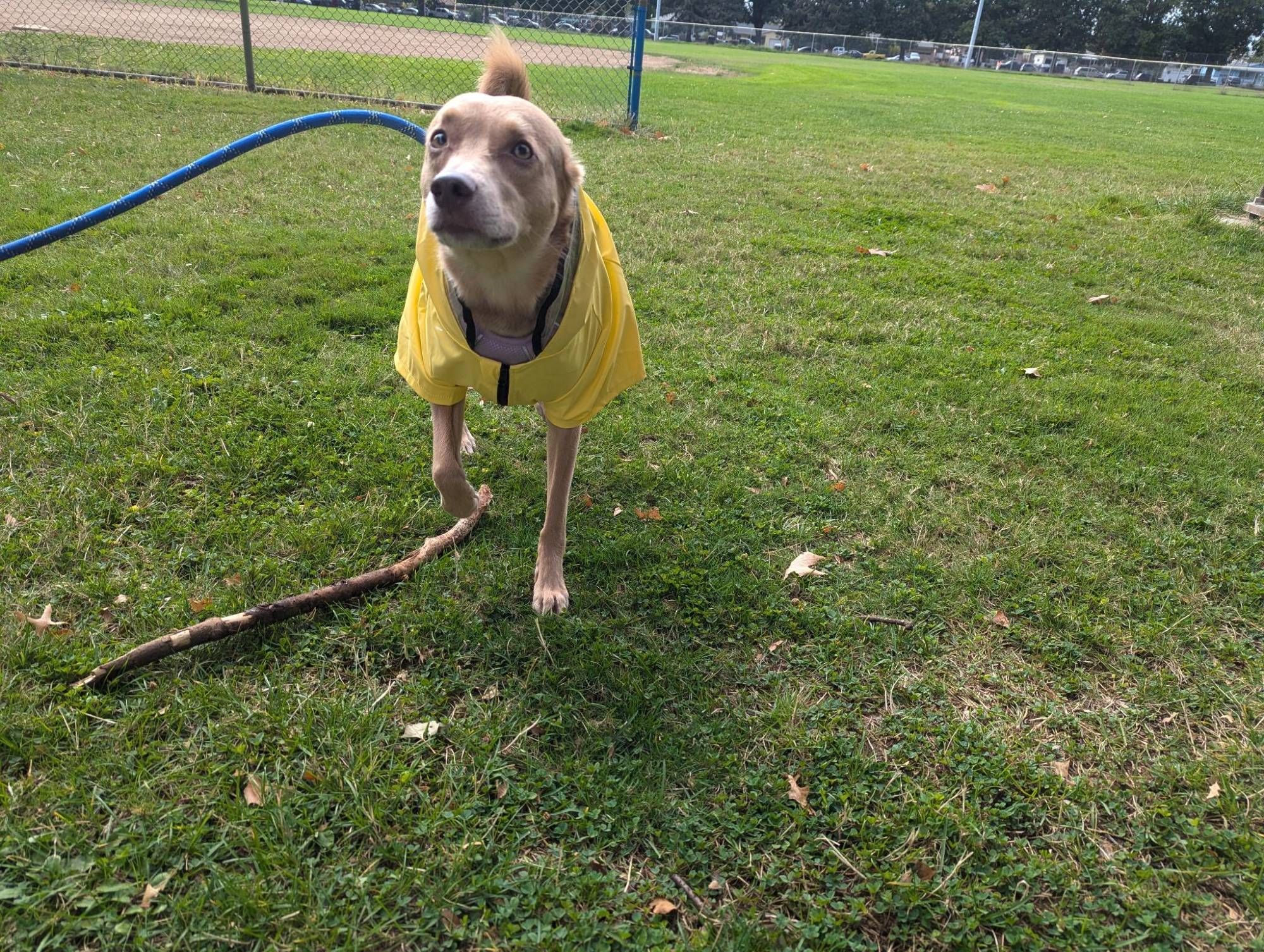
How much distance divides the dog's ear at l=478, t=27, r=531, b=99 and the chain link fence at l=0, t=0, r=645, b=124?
786cm

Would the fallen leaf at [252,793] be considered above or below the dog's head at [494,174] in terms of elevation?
below

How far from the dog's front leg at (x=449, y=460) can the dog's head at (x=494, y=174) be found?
29.3 inches

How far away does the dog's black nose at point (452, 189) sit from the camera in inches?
88.4

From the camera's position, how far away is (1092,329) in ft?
18.0

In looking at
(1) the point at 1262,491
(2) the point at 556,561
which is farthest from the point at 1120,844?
(1) the point at 1262,491

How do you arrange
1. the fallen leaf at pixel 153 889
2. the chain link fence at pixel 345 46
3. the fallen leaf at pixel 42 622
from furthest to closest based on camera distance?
the chain link fence at pixel 345 46 < the fallen leaf at pixel 42 622 < the fallen leaf at pixel 153 889

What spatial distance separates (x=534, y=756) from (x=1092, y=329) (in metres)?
5.20

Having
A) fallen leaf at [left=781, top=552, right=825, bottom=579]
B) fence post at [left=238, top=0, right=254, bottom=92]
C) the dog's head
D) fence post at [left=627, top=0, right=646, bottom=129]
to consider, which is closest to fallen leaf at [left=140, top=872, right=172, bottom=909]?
the dog's head

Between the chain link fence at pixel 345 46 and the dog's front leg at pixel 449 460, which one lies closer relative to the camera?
the dog's front leg at pixel 449 460

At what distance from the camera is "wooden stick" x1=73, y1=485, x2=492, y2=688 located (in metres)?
Result: 2.35

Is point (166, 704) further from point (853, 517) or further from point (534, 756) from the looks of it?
point (853, 517)

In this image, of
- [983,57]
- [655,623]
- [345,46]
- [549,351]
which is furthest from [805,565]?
[983,57]

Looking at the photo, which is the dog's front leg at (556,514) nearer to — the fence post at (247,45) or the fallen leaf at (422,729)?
the fallen leaf at (422,729)

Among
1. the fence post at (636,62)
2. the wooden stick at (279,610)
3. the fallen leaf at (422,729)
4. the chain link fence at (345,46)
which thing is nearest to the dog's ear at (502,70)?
the wooden stick at (279,610)
